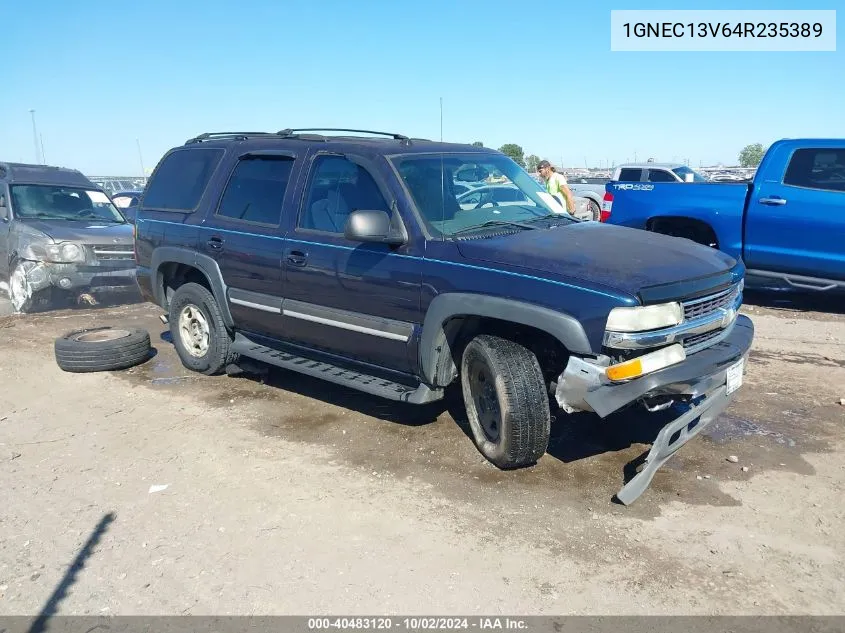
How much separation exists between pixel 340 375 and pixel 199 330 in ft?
6.25

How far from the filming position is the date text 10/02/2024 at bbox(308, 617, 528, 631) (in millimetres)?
2832

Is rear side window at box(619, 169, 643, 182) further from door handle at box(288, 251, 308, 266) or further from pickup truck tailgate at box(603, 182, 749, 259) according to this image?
door handle at box(288, 251, 308, 266)

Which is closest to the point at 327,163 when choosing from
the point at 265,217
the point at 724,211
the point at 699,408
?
the point at 265,217

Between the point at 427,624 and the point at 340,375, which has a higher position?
the point at 340,375

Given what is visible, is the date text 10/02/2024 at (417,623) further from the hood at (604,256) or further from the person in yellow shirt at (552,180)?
the person in yellow shirt at (552,180)

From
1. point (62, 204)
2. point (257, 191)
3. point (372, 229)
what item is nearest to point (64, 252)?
point (62, 204)

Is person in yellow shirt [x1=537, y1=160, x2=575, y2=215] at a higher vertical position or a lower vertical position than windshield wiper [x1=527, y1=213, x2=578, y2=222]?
higher

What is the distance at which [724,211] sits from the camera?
8320 mm

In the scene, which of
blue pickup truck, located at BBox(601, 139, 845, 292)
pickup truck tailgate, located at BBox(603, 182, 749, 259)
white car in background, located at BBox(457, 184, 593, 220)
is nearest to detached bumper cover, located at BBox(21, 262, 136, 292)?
white car in background, located at BBox(457, 184, 593, 220)

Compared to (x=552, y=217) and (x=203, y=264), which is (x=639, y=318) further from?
(x=203, y=264)

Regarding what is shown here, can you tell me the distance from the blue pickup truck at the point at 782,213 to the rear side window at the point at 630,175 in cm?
917

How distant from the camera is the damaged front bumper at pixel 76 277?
351 inches

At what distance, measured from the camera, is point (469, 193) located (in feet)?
15.5

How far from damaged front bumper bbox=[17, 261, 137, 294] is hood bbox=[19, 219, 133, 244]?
0.35m
